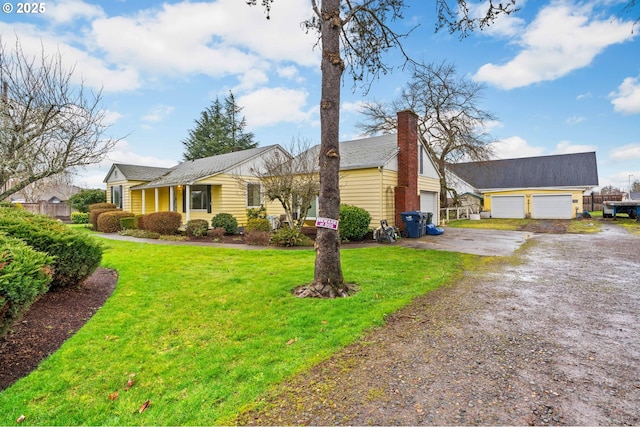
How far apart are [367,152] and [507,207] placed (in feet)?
61.4

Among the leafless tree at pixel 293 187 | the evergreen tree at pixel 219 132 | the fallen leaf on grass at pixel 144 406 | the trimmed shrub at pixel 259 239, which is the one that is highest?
the evergreen tree at pixel 219 132

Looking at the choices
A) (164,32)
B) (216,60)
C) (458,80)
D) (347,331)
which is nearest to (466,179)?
(458,80)

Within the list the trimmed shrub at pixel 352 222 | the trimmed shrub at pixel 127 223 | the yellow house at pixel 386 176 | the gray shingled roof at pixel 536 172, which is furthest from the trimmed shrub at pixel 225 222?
the gray shingled roof at pixel 536 172

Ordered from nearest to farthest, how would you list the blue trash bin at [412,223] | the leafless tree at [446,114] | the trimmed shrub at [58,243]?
1. the trimmed shrub at [58,243]
2. the blue trash bin at [412,223]
3. the leafless tree at [446,114]

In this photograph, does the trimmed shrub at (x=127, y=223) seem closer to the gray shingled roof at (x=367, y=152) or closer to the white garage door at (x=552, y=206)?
the gray shingled roof at (x=367, y=152)

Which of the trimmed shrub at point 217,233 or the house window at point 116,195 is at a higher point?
the house window at point 116,195

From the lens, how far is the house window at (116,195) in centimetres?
2178

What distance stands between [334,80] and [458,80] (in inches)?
804

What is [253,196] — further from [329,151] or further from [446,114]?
[446,114]

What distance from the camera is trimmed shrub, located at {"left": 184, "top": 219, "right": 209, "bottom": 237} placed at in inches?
571

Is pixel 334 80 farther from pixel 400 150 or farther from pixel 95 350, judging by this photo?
pixel 400 150

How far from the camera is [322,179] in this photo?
17.9 ft

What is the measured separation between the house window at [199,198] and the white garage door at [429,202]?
37.3 feet

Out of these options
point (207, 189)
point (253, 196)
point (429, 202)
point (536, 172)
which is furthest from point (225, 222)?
point (536, 172)
